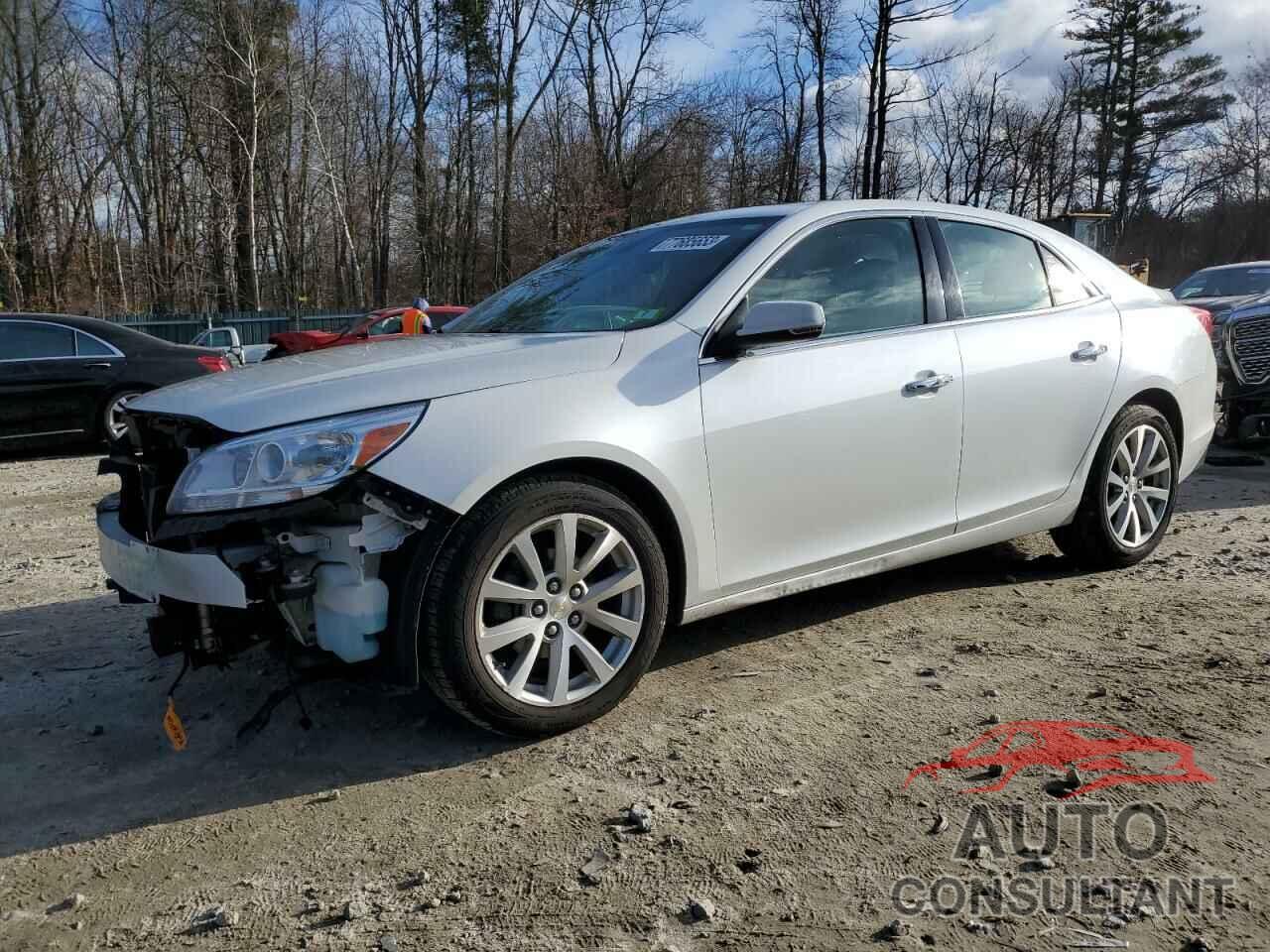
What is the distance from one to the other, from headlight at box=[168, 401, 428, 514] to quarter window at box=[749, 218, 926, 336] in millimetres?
1471

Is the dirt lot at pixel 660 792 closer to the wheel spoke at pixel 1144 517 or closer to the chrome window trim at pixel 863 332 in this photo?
the wheel spoke at pixel 1144 517

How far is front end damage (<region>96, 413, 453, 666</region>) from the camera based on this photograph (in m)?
2.66

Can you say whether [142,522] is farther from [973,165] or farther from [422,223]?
[973,165]

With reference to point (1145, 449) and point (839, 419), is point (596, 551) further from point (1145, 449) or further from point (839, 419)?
point (1145, 449)

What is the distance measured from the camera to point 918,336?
384 centimetres

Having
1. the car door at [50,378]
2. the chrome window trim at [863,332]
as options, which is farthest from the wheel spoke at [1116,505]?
the car door at [50,378]

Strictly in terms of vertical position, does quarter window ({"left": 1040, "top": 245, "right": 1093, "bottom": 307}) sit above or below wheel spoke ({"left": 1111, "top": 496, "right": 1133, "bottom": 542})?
above

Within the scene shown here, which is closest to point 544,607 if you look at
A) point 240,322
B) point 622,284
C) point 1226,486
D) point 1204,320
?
point 622,284

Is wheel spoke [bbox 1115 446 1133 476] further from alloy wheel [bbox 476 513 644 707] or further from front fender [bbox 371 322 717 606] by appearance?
alloy wheel [bbox 476 513 644 707]

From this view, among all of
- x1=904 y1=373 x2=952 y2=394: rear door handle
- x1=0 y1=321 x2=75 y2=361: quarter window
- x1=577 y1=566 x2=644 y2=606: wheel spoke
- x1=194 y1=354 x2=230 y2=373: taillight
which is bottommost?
x1=577 y1=566 x2=644 y2=606: wheel spoke

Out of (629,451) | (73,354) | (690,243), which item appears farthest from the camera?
(73,354)

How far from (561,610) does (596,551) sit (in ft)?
0.68

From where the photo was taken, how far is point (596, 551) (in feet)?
9.80

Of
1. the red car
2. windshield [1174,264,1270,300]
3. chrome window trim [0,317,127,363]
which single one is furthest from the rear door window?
windshield [1174,264,1270,300]
